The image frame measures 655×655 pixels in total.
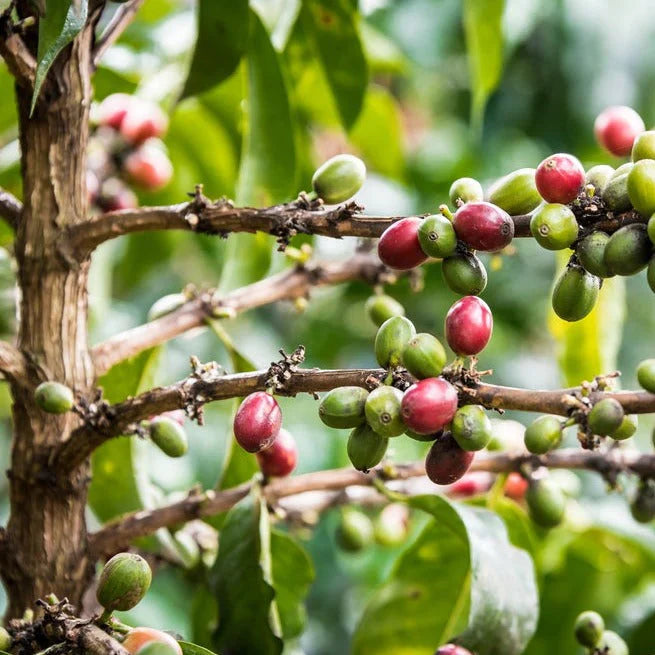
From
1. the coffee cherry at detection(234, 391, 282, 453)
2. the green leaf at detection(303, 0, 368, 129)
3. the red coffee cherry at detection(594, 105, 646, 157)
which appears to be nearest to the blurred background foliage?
the green leaf at detection(303, 0, 368, 129)

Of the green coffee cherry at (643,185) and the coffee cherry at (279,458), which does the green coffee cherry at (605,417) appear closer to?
the green coffee cherry at (643,185)

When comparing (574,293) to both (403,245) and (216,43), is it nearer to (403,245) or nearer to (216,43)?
(403,245)

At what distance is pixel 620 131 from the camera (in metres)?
1.11

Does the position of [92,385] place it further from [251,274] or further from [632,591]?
[632,591]

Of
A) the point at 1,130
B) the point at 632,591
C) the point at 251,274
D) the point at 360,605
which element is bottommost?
the point at 360,605

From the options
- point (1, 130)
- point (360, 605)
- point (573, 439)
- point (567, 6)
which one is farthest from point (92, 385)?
point (567, 6)

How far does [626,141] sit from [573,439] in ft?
4.87

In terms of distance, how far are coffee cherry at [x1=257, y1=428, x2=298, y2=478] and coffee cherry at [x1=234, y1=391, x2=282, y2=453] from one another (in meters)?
0.31

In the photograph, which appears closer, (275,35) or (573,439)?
(275,35)

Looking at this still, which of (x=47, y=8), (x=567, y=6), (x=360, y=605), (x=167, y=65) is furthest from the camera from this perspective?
(x=567, y=6)

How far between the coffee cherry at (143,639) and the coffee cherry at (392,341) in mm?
280

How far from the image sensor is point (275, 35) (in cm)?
142

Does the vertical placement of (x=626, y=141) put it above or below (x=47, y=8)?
below

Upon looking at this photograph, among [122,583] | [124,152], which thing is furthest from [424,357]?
[124,152]
